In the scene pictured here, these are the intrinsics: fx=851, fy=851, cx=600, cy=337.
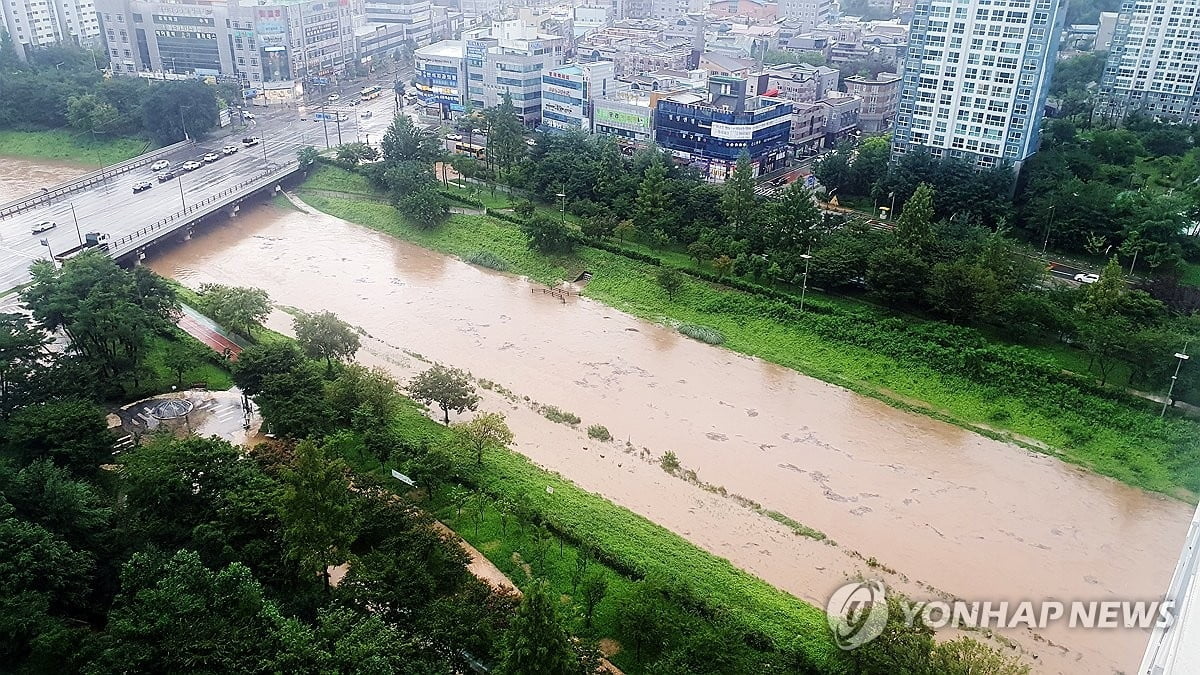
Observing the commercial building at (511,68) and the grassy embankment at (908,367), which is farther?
the commercial building at (511,68)

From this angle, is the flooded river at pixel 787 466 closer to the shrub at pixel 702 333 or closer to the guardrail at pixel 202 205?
the shrub at pixel 702 333

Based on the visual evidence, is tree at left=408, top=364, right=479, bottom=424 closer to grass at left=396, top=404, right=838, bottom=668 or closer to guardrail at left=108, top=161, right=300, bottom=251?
grass at left=396, top=404, right=838, bottom=668

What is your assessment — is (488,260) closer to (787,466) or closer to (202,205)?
(202,205)

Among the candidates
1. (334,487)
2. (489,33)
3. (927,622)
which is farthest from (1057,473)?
(489,33)

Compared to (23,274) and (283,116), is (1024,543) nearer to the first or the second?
(23,274)

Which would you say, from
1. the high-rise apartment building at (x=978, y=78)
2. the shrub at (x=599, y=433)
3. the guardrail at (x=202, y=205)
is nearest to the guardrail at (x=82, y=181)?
the guardrail at (x=202, y=205)

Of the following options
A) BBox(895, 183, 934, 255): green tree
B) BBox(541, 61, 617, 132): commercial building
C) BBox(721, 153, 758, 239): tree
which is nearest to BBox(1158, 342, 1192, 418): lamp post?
BBox(895, 183, 934, 255): green tree

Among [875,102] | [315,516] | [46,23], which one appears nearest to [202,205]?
[315,516]
